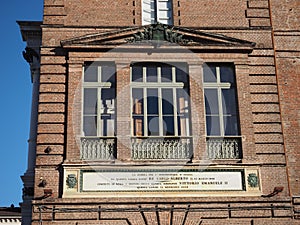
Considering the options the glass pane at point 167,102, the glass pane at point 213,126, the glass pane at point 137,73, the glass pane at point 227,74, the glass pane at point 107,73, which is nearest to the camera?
the glass pane at point 213,126

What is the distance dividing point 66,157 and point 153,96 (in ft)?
12.0

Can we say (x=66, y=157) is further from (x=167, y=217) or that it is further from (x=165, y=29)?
(x=165, y=29)

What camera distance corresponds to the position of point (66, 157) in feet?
51.7

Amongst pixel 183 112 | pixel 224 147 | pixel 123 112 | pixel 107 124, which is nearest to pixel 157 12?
pixel 183 112

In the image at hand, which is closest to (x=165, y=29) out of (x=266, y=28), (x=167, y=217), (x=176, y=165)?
(x=266, y=28)

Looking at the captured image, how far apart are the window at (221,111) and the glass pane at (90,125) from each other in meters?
3.82

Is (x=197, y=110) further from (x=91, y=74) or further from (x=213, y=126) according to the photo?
(x=91, y=74)

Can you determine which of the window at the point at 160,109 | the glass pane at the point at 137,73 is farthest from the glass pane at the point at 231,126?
the glass pane at the point at 137,73

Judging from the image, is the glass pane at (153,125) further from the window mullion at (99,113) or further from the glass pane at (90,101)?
the glass pane at (90,101)

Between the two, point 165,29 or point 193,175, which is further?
point 165,29

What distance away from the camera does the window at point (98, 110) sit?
16.0m

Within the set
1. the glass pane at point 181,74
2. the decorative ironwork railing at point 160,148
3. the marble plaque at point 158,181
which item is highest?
the glass pane at point 181,74

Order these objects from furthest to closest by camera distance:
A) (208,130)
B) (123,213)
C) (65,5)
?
(65,5)
(208,130)
(123,213)

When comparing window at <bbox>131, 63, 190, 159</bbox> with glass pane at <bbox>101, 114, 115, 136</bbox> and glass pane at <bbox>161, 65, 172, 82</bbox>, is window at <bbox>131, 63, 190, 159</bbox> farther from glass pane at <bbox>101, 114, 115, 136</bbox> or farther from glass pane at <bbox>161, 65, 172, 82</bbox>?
glass pane at <bbox>101, 114, 115, 136</bbox>
